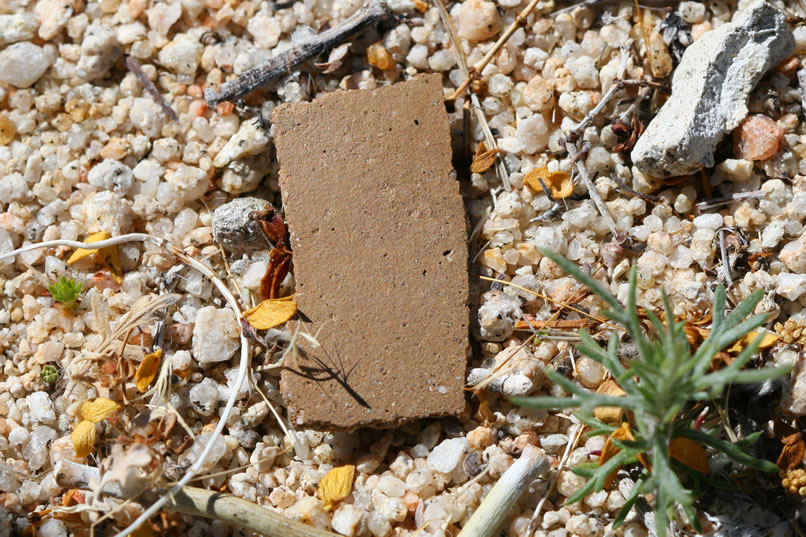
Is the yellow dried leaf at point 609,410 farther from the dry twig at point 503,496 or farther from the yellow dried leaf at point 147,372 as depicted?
the yellow dried leaf at point 147,372

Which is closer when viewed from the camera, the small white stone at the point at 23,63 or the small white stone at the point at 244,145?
the small white stone at the point at 244,145

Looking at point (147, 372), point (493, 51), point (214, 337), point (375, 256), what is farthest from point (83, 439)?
point (493, 51)

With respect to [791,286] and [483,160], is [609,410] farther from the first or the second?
[483,160]

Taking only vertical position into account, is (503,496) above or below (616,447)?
below

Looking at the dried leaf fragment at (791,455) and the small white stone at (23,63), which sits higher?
the small white stone at (23,63)

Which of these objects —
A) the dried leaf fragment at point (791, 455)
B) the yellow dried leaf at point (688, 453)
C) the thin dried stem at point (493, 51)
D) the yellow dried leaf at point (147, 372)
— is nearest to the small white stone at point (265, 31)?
the thin dried stem at point (493, 51)

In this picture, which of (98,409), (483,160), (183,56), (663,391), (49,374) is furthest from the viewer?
(183,56)
